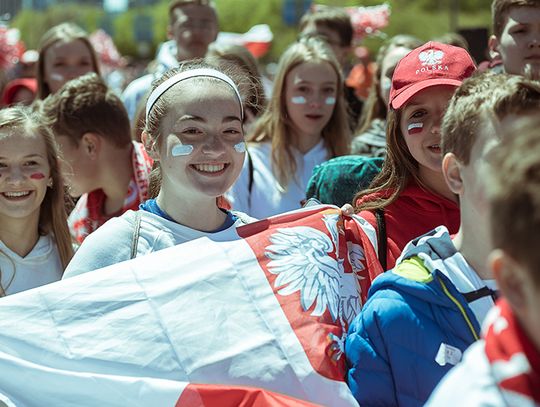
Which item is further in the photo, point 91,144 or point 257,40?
point 257,40

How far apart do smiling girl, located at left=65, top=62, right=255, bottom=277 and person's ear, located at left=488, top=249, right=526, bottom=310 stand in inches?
56.5

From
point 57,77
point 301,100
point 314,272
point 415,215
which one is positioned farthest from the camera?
point 57,77

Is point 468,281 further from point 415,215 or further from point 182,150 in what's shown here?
point 182,150

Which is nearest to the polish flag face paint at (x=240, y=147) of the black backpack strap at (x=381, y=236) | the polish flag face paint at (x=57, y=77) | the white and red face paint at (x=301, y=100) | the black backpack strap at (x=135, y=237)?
the black backpack strap at (x=135, y=237)

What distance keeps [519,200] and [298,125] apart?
3.77m

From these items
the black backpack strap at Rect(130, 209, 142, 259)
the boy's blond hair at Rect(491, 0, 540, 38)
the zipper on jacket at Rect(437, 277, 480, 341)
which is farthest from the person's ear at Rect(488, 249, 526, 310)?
the boy's blond hair at Rect(491, 0, 540, 38)

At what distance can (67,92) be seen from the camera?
15.3 ft

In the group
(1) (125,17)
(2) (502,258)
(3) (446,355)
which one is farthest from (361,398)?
(1) (125,17)

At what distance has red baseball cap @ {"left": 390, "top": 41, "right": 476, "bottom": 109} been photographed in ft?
10.2

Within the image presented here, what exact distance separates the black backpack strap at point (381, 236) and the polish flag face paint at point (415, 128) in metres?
0.29

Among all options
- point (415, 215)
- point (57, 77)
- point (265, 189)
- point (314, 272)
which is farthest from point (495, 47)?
point (57, 77)

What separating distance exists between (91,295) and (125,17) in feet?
219

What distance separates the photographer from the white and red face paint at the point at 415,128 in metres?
3.07

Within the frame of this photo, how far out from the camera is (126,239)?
2844 millimetres
